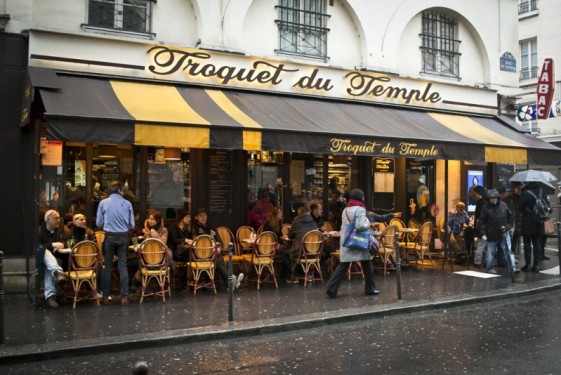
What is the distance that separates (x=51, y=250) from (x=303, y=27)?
23.9 ft

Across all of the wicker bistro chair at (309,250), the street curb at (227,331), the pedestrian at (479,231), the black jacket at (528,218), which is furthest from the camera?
the pedestrian at (479,231)

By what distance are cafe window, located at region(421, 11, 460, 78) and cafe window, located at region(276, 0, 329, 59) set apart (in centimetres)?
307

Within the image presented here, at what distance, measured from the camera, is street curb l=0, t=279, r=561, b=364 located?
20.3 feet

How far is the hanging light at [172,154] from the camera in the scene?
1117cm

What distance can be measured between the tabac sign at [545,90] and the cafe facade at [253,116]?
1.39m

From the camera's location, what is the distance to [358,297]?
30.4 ft

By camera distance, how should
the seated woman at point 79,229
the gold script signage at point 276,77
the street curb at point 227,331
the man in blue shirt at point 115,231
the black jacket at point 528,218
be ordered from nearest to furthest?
the street curb at point 227,331 → the man in blue shirt at point 115,231 → the seated woman at point 79,229 → the gold script signage at point 276,77 → the black jacket at point 528,218

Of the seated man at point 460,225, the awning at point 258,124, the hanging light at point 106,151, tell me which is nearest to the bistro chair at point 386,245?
the awning at point 258,124

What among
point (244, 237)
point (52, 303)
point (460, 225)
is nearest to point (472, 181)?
point (460, 225)

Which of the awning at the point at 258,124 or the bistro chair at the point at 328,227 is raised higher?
the awning at the point at 258,124

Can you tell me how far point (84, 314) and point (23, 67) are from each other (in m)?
4.49

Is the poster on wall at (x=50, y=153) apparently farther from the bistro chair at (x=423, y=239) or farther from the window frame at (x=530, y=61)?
the window frame at (x=530, y=61)

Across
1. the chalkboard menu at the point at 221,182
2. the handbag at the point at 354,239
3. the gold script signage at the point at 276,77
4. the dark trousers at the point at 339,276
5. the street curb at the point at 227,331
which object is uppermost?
the gold script signage at the point at 276,77

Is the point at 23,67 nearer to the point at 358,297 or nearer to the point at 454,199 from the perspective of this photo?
the point at 358,297
